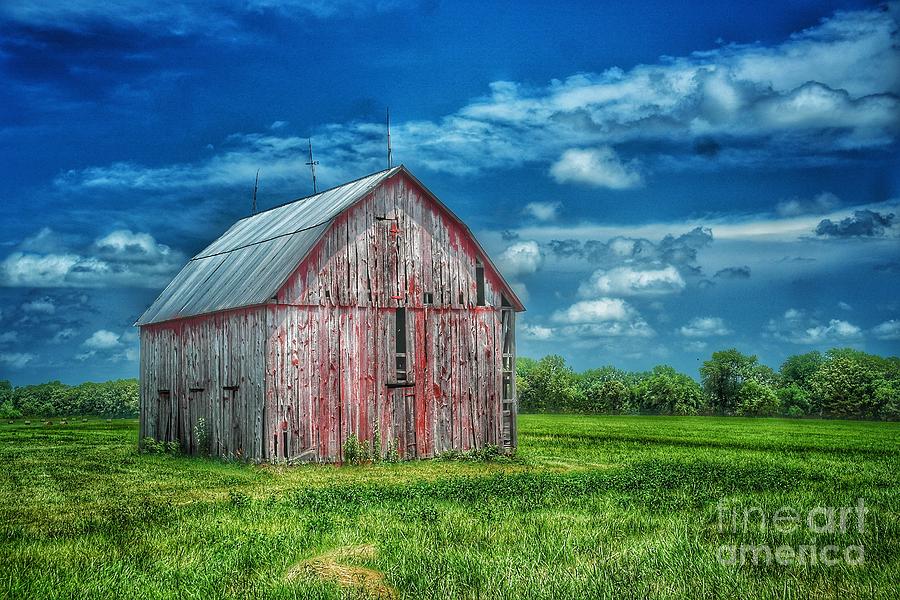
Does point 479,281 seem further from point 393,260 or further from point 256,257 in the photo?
point 256,257

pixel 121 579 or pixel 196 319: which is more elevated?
pixel 196 319

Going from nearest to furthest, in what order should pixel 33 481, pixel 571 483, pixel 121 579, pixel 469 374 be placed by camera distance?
pixel 121 579 → pixel 571 483 → pixel 33 481 → pixel 469 374

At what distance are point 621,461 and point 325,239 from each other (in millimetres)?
11323

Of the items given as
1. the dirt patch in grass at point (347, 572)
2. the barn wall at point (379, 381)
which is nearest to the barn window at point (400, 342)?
the barn wall at point (379, 381)

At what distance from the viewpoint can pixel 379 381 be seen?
2656 centimetres

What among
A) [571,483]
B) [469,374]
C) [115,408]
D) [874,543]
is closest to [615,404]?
[115,408]

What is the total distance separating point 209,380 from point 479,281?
31.5ft

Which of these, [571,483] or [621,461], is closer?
[571,483]

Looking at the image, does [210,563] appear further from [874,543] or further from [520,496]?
[874,543]

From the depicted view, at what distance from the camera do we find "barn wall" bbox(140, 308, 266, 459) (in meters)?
25.7

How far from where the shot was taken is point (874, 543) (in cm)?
1241

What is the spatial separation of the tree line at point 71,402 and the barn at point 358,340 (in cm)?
4797

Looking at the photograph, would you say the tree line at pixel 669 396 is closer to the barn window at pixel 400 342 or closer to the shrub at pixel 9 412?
the shrub at pixel 9 412

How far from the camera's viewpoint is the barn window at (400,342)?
2712 cm
